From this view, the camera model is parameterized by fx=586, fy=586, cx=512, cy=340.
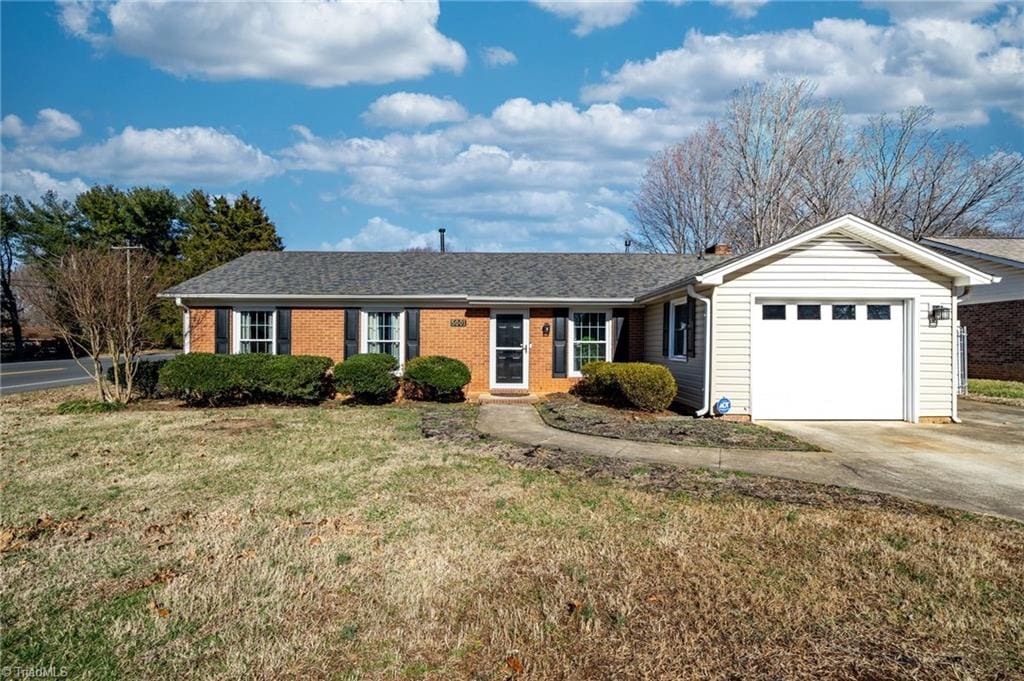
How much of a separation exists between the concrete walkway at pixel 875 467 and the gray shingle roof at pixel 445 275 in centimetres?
655

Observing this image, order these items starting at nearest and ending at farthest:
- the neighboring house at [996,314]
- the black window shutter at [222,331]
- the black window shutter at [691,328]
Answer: the black window shutter at [691,328], the black window shutter at [222,331], the neighboring house at [996,314]

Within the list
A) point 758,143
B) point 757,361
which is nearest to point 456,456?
point 757,361

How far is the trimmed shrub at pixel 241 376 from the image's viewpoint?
1257 cm

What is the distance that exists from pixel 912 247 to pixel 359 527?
1050 centimetres

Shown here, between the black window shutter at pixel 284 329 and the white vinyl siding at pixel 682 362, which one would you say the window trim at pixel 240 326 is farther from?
the white vinyl siding at pixel 682 362

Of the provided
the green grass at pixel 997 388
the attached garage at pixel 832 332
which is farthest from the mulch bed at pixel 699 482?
the green grass at pixel 997 388

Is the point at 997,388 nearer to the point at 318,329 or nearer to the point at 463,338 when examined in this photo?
the point at 463,338

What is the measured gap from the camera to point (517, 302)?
14.3 m

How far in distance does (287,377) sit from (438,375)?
10.7 ft

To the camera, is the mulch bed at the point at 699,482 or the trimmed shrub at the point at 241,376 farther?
the trimmed shrub at the point at 241,376

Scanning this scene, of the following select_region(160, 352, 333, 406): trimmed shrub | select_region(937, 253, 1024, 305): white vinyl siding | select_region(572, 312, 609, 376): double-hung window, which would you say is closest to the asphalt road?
select_region(160, 352, 333, 406): trimmed shrub

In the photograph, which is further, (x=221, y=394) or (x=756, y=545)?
(x=221, y=394)

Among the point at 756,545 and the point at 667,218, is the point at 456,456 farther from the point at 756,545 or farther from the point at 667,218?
the point at 667,218

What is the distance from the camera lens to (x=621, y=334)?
14984 millimetres
